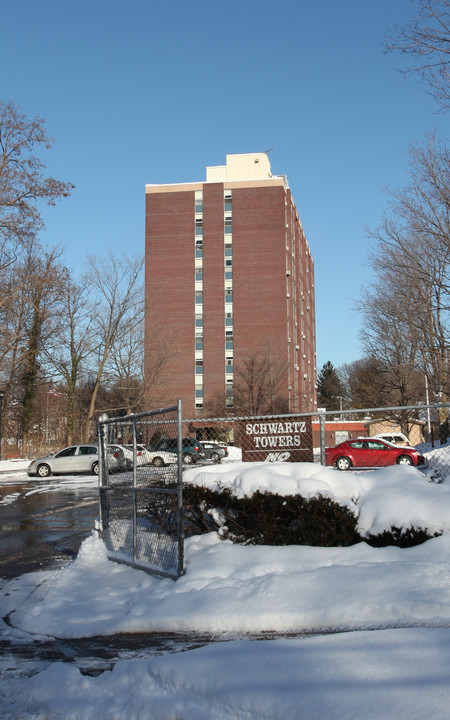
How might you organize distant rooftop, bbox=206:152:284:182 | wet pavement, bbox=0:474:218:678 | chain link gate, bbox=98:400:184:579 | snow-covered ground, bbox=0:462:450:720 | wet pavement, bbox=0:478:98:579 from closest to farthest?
snow-covered ground, bbox=0:462:450:720, wet pavement, bbox=0:474:218:678, chain link gate, bbox=98:400:184:579, wet pavement, bbox=0:478:98:579, distant rooftop, bbox=206:152:284:182

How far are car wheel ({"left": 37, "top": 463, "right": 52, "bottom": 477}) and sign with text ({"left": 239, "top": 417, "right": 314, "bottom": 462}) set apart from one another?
20034 millimetres

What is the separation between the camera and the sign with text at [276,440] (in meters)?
10.2

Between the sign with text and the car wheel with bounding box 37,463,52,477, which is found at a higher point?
the sign with text

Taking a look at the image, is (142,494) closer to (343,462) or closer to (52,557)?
(52,557)

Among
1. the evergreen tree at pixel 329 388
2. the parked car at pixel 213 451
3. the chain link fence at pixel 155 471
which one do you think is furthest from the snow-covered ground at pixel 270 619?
the evergreen tree at pixel 329 388

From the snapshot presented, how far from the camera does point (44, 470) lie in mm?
28359

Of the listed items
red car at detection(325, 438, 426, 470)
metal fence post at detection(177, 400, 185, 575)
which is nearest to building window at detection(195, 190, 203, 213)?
red car at detection(325, 438, 426, 470)

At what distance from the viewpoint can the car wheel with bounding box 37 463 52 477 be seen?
93.0 ft

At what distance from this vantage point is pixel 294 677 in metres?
3.73

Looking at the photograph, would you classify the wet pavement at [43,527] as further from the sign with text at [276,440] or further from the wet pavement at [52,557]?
the sign with text at [276,440]

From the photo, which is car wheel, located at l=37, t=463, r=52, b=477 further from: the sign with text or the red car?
the sign with text

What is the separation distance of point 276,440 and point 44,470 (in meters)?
20.5

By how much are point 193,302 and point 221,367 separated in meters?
7.79

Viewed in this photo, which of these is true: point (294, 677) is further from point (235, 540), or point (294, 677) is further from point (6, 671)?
point (235, 540)
